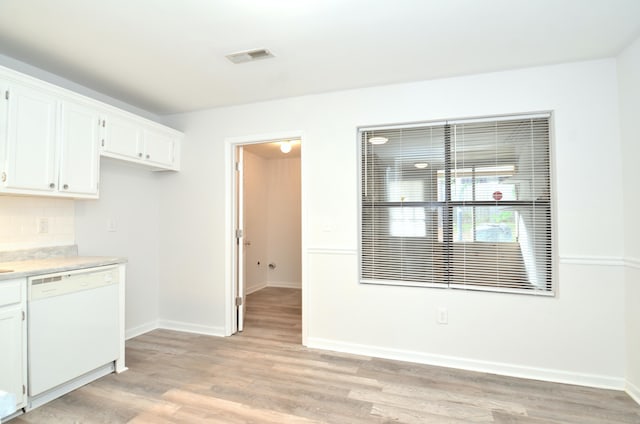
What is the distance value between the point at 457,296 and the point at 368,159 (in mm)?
1487

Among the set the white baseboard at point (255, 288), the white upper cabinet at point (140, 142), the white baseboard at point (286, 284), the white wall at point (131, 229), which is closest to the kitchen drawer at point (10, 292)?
the white wall at point (131, 229)

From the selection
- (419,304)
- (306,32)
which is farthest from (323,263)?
(306,32)

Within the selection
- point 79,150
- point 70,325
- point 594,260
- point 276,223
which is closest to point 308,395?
point 70,325

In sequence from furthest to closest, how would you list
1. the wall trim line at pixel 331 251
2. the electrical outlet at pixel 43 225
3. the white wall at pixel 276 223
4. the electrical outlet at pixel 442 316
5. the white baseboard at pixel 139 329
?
the white wall at pixel 276 223, the white baseboard at pixel 139 329, the wall trim line at pixel 331 251, the electrical outlet at pixel 442 316, the electrical outlet at pixel 43 225

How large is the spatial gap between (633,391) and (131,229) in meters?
4.61

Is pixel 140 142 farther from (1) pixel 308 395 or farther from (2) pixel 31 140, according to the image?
(1) pixel 308 395

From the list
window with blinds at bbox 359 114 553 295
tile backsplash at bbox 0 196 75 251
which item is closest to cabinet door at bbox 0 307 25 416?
tile backsplash at bbox 0 196 75 251

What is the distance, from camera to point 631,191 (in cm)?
237

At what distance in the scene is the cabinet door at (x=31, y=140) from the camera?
88.0 inches

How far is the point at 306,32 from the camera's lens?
7.29 ft

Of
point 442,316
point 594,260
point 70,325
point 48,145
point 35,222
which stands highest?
point 48,145

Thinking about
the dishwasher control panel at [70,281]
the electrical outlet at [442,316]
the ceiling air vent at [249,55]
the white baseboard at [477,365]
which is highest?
the ceiling air vent at [249,55]

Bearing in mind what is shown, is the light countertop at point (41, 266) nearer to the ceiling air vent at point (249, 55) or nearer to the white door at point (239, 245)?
the white door at point (239, 245)

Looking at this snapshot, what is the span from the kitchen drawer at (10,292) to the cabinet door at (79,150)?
801 mm
